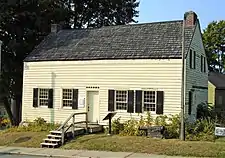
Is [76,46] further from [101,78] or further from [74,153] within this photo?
[74,153]

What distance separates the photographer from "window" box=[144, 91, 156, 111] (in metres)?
23.1

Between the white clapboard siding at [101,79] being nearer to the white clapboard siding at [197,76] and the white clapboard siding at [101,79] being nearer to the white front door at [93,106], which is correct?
the white front door at [93,106]

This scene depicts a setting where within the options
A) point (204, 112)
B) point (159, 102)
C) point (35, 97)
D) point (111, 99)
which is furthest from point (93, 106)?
point (204, 112)

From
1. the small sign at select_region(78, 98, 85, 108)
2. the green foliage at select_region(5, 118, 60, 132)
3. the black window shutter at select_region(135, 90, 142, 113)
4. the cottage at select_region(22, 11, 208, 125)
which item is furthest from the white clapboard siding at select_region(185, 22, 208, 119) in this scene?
the green foliage at select_region(5, 118, 60, 132)

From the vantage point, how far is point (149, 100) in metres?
23.3

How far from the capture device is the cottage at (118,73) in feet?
75.4

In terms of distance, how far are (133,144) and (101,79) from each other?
6.49 m

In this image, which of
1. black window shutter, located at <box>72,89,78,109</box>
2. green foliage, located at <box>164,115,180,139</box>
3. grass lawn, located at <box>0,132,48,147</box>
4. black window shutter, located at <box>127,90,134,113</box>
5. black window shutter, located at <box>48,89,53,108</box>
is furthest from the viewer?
black window shutter, located at <box>48,89,53,108</box>

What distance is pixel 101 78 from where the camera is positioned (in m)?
24.8

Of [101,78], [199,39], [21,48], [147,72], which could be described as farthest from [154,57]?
[21,48]

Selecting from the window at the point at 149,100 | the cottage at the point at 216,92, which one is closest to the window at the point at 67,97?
the window at the point at 149,100

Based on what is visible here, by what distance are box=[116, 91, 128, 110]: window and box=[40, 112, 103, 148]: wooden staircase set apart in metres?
1.72

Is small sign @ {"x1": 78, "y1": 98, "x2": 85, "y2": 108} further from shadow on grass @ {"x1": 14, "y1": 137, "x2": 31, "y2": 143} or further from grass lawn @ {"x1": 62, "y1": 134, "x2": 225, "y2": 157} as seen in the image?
shadow on grass @ {"x1": 14, "y1": 137, "x2": 31, "y2": 143}

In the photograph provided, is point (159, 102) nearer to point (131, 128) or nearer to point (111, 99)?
point (131, 128)
